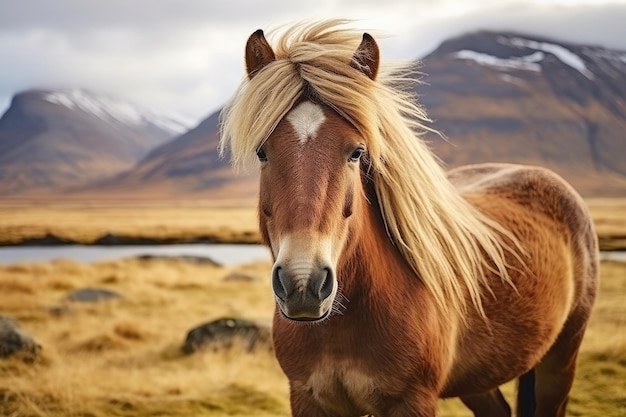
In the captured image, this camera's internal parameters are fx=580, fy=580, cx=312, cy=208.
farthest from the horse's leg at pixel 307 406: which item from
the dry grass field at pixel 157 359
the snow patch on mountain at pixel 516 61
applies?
the snow patch on mountain at pixel 516 61

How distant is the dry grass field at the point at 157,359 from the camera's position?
21.0ft

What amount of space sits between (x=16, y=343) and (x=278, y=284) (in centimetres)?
736

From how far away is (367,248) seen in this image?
279 centimetres

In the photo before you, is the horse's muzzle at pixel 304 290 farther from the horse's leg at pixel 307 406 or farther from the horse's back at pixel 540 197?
the horse's back at pixel 540 197

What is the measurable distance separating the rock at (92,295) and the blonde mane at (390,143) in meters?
11.9

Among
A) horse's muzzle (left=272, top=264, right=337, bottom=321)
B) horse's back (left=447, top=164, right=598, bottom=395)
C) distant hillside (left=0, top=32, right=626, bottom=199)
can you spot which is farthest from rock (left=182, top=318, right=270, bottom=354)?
distant hillside (left=0, top=32, right=626, bottom=199)

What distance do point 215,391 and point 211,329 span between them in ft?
7.36

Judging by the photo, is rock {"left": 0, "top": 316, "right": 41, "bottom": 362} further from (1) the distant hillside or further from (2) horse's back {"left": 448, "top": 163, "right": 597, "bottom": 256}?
(1) the distant hillside

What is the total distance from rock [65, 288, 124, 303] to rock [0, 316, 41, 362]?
A: 17.9ft

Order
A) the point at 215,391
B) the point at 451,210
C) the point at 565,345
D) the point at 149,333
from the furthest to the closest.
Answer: the point at 149,333 → the point at 215,391 → the point at 565,345 → the point at 451,210

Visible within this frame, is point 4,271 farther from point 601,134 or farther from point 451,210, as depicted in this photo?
point 601,134

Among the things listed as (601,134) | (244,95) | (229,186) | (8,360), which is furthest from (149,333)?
(601,134)

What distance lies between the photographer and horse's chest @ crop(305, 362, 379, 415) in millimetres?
2727

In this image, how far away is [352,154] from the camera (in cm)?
251
